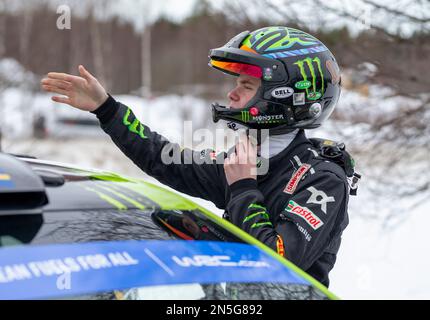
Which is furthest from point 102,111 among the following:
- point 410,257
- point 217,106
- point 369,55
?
point 410,257

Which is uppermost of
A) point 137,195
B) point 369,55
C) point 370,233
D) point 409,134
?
point 137,195

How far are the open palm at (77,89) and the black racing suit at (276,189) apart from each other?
7 cm

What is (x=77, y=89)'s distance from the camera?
3240 mm

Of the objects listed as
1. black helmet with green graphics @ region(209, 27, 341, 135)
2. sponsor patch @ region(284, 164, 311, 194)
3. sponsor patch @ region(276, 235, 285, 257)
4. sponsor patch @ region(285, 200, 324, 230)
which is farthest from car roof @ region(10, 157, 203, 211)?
black helmet with green graphics @ region(209, 27, 341, 135)

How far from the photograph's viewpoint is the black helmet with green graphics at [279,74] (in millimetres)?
3115

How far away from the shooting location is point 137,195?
83.0 inches

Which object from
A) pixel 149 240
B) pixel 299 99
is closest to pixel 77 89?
pixel 299 99

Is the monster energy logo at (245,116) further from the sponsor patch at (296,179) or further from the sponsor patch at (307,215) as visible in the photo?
the sponsor patch at (307,215)

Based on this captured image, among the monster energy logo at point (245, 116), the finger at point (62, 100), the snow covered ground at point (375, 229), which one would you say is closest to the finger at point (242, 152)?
the monster energy logo at point (245, 116)

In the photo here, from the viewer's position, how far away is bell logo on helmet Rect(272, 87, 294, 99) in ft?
10.3

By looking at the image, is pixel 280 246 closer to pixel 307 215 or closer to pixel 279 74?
pixel 307 215
